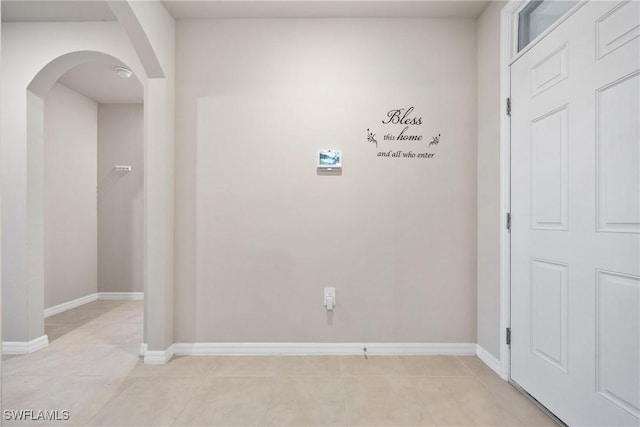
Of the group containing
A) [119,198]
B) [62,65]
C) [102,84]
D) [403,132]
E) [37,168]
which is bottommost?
[119,198]

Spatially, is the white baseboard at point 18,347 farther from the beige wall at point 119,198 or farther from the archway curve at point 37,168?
the beige wall at point 119,198

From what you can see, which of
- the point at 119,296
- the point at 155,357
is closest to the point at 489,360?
the point at 155,357

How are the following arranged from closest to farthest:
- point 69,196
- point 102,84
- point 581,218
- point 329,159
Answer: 1. point 581,218
2. point 329,159
3. point 102,84
4. point 69,196

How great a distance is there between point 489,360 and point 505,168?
141 centimetres

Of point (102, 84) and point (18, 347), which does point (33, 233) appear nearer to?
point (18, 347)

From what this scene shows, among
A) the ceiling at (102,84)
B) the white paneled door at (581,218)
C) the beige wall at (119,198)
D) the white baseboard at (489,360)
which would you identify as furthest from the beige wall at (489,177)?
the beige wall at (119,198)

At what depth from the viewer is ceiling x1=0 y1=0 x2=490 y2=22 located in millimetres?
2518

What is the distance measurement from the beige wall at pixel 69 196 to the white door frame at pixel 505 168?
15.2 feet

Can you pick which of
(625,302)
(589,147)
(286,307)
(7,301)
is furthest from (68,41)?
(625,302)

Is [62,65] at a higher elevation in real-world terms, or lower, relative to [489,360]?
higher

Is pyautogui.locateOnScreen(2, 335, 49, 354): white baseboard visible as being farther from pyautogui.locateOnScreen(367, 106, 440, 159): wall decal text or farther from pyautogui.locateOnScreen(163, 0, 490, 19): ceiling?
pyautogui.locateOnScreen(367, 106, 440, 159): wall decal text

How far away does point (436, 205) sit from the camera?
2713 millimetres

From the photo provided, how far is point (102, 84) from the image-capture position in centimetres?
405

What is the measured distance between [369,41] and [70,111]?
3825 mm
